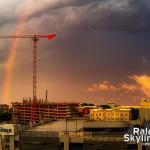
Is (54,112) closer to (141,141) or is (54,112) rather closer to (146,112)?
(146,112)

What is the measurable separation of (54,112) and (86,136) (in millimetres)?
136001

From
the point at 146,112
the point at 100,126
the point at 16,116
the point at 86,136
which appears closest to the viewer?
the point at 86,136

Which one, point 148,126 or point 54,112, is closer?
point 148,126

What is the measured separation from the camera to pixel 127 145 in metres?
59.1

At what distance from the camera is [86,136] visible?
→ 61406 millimetres

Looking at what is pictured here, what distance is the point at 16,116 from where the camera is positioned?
639 ft

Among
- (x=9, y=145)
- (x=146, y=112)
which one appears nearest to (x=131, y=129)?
(x=146, y=112)

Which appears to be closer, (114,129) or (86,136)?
(86,136)

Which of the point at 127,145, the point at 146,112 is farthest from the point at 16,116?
the point at 127,145

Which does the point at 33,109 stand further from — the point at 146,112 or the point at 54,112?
the point at 146,112

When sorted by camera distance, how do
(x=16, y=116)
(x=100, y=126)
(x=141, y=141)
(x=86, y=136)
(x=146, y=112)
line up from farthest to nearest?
(x=16, y=116)
(x=146, y=112)
(x=100, y=126)
(x=86, y=136)
(x=141, y=141)

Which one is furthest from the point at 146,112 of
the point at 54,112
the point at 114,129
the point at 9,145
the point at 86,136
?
the point at 54,112

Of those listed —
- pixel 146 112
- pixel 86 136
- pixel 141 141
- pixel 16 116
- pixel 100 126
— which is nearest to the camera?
pixel 141 141

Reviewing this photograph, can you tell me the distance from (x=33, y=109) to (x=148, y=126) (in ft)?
448
